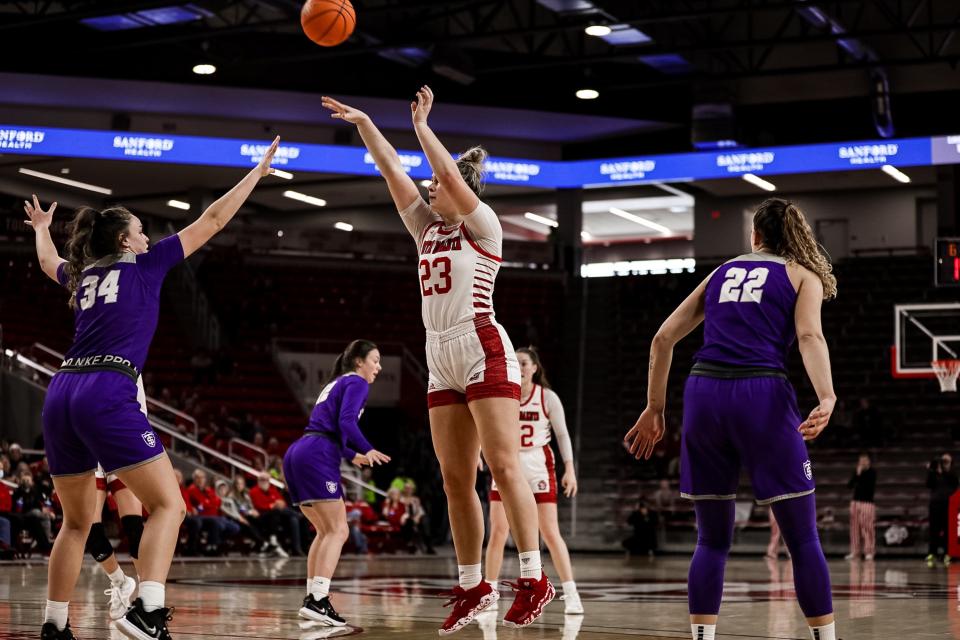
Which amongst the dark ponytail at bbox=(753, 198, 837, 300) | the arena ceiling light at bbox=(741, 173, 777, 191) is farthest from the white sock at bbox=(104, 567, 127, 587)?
the arena ceiling light at bbox=(741, 173, 777, 191)

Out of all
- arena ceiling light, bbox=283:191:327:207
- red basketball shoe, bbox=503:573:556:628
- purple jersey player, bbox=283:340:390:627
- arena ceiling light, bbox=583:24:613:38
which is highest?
arena ceiling light, bbox=583:24:613:38

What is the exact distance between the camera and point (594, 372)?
94.4ft

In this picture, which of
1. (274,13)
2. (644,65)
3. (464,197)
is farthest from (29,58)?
(464,197)

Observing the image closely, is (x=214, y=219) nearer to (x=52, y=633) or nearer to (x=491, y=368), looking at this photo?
(x=491, y=368)

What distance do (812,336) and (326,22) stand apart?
4342 mm

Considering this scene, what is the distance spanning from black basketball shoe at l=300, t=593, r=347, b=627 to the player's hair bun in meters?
2.87

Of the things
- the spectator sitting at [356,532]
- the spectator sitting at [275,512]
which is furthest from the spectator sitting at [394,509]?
the spectator sitting at [275,512]

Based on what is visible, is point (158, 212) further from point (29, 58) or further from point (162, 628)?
point (162, 628)

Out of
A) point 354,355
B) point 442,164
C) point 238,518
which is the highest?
point 442,164

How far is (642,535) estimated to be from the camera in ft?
74.3

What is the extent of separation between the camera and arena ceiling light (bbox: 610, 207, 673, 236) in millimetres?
37875

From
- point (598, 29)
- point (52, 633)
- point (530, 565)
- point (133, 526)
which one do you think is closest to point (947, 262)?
point (598, 29)

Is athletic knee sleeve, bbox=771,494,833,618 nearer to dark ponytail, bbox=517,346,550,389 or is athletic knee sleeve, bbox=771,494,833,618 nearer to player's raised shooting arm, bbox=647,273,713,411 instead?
player's raised shooting arm, bbox=647,273,713,411

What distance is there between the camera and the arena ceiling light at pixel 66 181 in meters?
31.1
